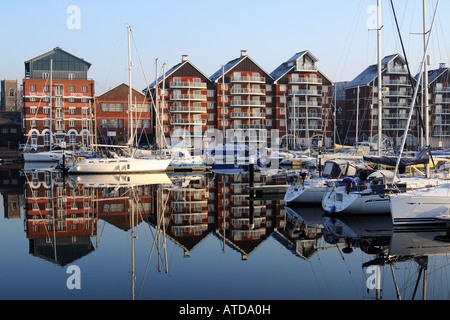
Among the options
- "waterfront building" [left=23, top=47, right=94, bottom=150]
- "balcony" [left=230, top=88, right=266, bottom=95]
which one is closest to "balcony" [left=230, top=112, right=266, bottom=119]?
"balcony" [left=230, top=88, right=266, bottom=95]

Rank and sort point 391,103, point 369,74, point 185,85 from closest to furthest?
1. point 185,85
2. point 391,103
3. point 369,74

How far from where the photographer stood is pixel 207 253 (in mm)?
16609

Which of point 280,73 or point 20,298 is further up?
point 280,73

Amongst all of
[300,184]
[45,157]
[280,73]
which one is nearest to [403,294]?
[300,184]

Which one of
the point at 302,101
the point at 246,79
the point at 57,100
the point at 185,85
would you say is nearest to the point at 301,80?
the point at 302,101

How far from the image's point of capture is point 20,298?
11.7 metres

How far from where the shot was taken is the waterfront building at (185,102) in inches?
3231

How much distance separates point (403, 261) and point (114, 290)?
8.28 meters

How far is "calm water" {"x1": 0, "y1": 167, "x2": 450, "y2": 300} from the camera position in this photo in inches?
492

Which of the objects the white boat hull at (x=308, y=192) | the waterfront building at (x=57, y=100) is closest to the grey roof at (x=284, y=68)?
the waterfront building at (x=57, y=100)

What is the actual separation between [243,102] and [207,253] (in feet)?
224

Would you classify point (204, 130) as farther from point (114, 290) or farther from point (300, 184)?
point (114, 290)

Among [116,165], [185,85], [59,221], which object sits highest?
[185,85]

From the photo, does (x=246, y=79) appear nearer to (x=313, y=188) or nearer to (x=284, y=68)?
(x=284, y=68)
